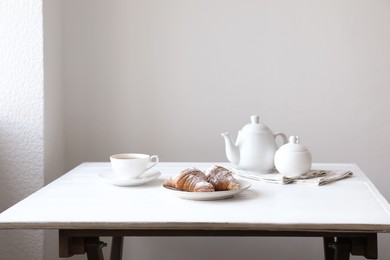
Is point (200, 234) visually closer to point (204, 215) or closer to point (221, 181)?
point (204, 215)

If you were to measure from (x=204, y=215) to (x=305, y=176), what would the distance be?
50cm

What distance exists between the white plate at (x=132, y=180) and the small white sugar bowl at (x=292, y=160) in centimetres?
36

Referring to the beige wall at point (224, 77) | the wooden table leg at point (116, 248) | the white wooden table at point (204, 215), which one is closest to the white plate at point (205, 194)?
the white wooden table at point (204, 215)

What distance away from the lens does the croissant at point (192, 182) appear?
136 centimetres

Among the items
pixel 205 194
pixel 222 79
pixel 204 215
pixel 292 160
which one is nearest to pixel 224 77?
pixel 222 79

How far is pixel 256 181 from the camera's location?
1.60 m

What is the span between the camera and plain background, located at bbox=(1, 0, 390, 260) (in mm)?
2201

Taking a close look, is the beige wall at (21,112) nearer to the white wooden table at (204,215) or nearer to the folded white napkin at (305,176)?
the white wooden table at (204,215)

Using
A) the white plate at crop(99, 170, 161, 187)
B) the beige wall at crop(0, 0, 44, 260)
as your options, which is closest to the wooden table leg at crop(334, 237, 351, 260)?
the white plate at crop(99, 170, 161, 187)

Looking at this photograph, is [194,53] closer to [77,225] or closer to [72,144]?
[72,144]

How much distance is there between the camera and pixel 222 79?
224cm

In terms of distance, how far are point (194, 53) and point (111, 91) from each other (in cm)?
37

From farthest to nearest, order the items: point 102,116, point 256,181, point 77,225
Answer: point 102,116 < point 256,181 < point 77,225

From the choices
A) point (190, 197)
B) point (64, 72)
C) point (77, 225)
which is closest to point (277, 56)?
point (64, 72)
